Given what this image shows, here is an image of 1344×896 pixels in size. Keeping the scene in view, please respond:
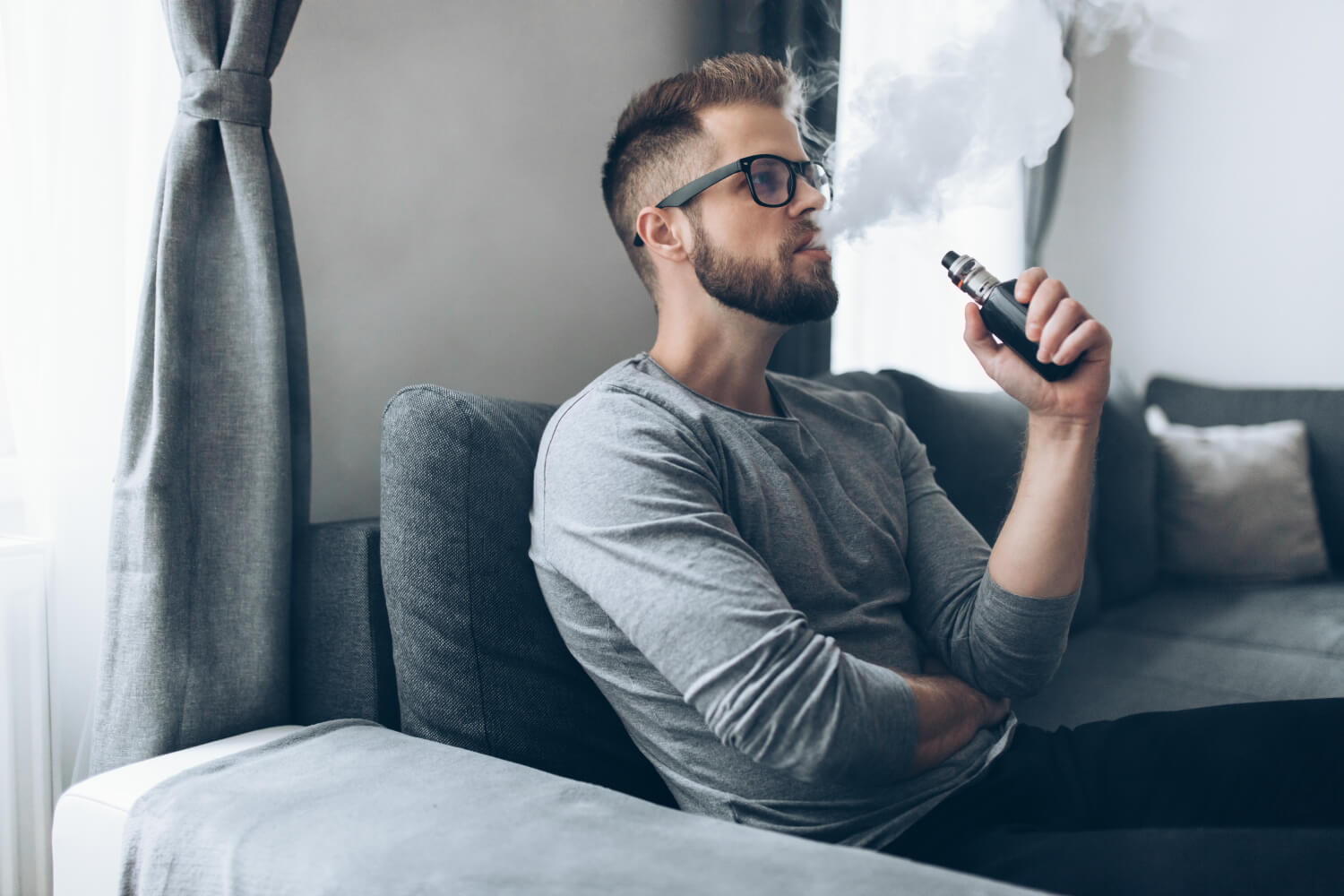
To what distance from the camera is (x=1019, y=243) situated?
329 cm

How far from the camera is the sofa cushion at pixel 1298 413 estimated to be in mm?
2352

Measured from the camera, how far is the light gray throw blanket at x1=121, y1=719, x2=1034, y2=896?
63 cm

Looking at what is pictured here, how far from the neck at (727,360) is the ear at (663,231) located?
0.39 feet

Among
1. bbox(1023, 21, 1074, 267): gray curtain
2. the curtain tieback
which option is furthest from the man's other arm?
bbox(1023, 21, 1074, 267): gray curtain

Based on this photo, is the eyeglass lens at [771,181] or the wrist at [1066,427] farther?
the eyeglass lens at [771,181]

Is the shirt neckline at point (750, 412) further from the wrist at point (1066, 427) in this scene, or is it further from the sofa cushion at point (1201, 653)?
the sofa cushion at point (1201, 653)

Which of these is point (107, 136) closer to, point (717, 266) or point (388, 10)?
point (388, 10)

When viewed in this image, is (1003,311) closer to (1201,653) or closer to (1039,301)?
(1039,301)

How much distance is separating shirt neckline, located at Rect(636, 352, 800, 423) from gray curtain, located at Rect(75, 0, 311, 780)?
1.62 feet

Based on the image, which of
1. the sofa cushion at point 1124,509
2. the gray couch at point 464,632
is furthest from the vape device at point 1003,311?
the sofa cushion at point 1124,509

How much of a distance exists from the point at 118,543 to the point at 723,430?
75 cm

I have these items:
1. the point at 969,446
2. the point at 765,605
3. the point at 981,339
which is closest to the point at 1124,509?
the point at 969,446

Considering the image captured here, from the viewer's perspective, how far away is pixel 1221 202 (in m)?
3.04

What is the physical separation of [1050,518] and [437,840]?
75 cm
